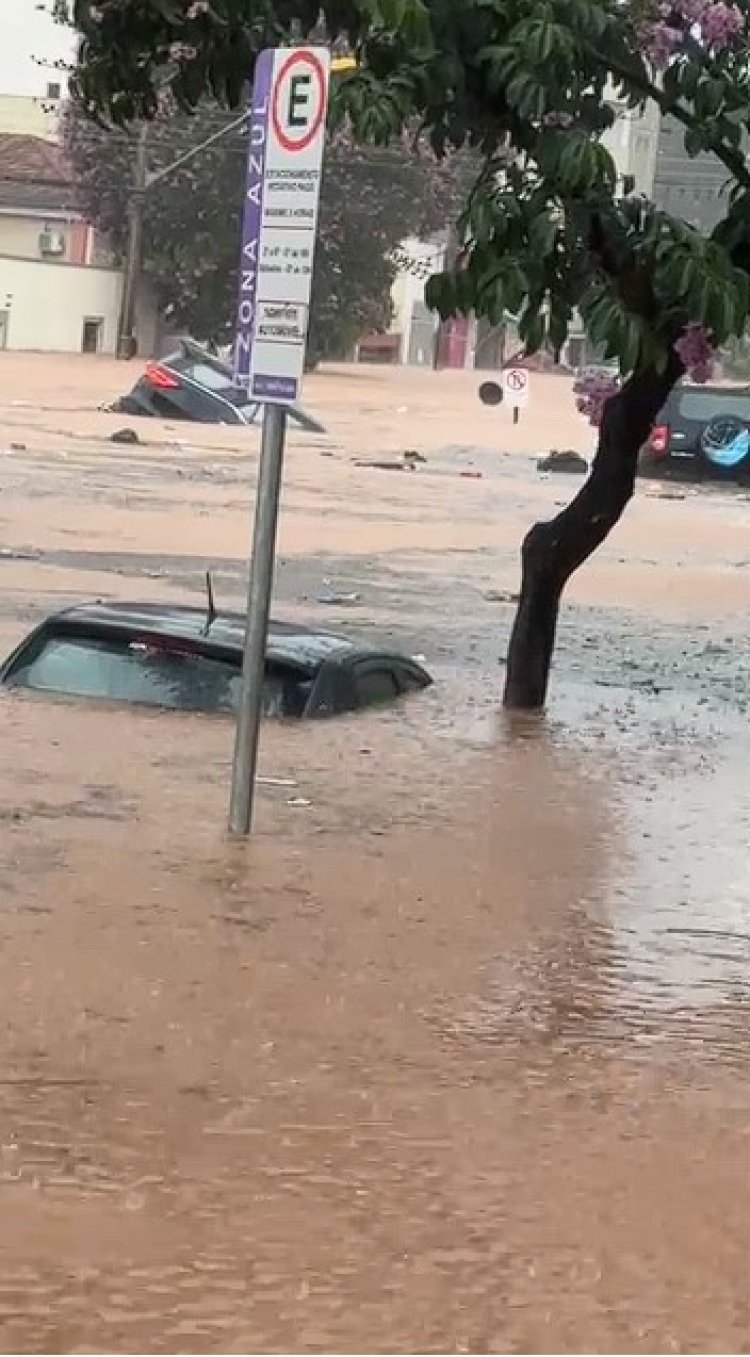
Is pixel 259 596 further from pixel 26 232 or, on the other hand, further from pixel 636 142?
pixel 26 232

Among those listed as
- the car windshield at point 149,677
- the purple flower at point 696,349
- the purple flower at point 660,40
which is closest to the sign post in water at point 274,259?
the purple flower at point 660,40

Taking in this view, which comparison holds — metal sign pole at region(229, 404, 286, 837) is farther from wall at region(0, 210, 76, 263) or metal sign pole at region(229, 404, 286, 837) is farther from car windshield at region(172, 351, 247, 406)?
wall at region(0, 210, 76, 263)

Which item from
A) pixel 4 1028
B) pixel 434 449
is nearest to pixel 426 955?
pixel 4 1028

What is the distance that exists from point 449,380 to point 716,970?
6832cm

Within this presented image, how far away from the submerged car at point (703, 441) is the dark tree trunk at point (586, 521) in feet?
83.6

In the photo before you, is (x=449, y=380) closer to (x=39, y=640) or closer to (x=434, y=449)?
(x=434, y=449)

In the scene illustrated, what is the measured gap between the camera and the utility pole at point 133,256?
59.8 m

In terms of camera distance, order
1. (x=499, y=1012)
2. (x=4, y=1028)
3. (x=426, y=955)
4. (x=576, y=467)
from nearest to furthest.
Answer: (x=4, y=1028)
(x=499, y=1012)
(x=426, y=955)
(x=576, y=467)

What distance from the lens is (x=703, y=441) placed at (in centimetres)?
3856

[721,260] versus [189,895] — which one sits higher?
[721,260]

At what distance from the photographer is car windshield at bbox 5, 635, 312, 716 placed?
37.9 feet

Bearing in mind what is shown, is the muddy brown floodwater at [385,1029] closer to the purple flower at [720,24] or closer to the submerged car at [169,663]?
the submerged car at [169,663]

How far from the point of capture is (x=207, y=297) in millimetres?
63031


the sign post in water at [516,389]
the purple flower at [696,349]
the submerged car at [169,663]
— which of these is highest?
the purple flower at [696,349]
